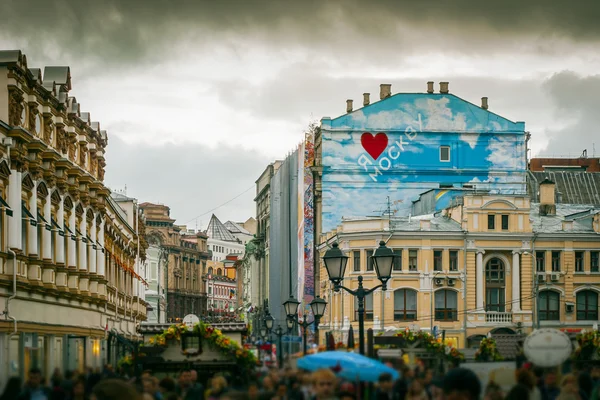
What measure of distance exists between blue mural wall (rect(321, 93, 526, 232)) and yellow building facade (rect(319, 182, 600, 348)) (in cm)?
1046

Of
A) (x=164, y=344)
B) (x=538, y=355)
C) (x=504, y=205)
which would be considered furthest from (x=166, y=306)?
(x=538, y=355)

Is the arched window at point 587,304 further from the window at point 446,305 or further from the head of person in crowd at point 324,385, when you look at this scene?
the head of person in crowd at point 324,385

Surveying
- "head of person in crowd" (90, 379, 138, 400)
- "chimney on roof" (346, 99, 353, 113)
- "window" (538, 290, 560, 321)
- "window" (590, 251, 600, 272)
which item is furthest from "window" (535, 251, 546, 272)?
"head of person in crowd" (90, 379, 138, 400)

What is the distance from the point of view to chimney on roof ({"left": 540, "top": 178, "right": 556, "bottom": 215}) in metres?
91.7

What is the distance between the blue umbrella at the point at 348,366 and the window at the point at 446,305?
63.7 meters

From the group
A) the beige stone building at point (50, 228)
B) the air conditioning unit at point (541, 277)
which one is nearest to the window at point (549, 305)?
the air conditioning unit at point (541, 277)

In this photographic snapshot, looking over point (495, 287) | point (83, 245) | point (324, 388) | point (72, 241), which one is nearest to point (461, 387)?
point (324, 388)

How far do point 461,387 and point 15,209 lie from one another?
30.4m

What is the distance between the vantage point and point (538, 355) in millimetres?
20594

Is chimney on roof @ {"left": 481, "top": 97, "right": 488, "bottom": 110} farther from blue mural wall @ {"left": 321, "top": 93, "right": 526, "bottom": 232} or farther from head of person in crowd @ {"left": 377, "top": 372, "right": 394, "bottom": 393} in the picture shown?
head of person in crowd @ {"left": 377, "top": 372, "right": 394, "bottom": 393}

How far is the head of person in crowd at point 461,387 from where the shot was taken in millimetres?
10930

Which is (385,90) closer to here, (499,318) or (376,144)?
(376,144)

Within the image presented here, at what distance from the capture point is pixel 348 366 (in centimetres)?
2020

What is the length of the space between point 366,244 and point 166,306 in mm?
95453
